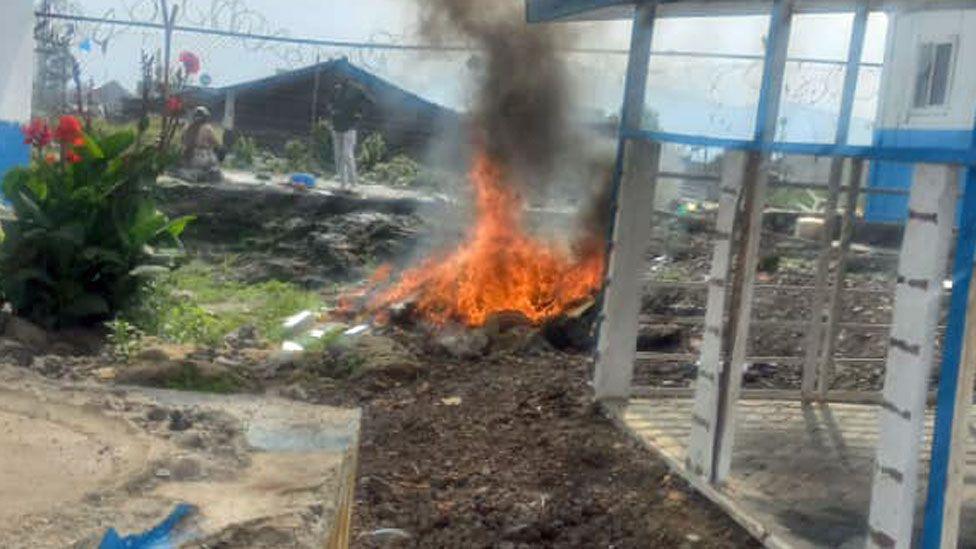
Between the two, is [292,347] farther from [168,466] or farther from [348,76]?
[348,76]

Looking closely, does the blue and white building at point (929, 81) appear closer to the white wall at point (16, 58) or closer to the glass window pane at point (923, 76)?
the glass window pane at point (923, 76)

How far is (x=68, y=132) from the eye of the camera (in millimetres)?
9766

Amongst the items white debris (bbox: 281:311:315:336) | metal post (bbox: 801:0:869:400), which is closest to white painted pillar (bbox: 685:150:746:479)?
metal post (bbox: 801:0:869:400)

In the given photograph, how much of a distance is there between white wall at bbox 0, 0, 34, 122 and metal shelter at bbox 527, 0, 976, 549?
7.36 m

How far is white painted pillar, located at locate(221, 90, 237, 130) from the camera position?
2420 centimetres

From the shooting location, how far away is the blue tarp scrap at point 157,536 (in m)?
3.21

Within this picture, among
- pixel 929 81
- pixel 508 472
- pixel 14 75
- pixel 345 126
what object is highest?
pixel 929 81

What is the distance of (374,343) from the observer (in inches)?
402

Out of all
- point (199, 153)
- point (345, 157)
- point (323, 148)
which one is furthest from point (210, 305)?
point (323, 148)

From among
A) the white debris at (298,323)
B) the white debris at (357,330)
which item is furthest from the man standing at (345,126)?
the white debris at (357,330)

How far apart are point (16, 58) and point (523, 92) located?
6.05 m

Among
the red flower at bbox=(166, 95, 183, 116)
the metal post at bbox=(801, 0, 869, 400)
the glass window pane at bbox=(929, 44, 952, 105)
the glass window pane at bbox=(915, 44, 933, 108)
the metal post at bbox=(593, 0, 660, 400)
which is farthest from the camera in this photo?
the red flower at bbox=(166, 95, 183, 116)

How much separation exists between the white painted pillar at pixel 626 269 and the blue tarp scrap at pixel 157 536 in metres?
5.19

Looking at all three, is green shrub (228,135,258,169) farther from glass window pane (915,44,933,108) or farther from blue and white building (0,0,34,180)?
glass window pane (915,44,933,108)
